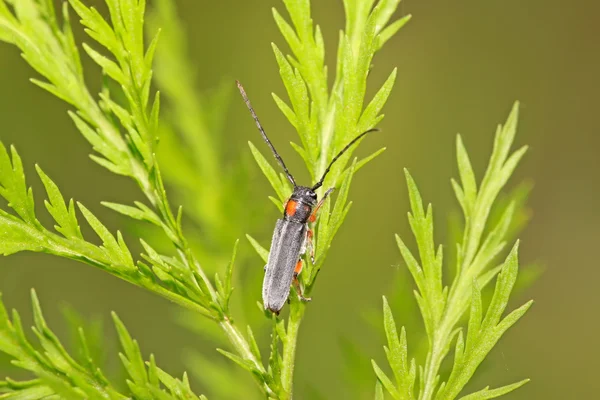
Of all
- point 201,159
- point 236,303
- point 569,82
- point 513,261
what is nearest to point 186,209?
point 201,159

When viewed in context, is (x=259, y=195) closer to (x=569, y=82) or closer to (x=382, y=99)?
(x=382, y=99)

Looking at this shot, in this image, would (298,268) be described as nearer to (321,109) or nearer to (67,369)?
(321,109)

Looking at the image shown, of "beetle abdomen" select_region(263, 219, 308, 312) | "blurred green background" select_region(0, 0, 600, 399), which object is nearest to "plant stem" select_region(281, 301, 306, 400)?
"beetle abdomen" select_region(263, 219, 308, 312)

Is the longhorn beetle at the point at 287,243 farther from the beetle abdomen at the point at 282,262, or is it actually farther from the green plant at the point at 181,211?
the green plant at the point at 181,211

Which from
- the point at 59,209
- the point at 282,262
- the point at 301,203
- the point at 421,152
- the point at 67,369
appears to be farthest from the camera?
the point at 421,152

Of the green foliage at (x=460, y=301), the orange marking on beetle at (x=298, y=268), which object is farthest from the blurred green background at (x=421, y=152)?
the green foliage at (x=460, y=301)

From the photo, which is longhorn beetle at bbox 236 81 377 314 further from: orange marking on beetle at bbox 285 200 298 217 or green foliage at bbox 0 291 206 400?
green foliage at bbox 0 291 206 400

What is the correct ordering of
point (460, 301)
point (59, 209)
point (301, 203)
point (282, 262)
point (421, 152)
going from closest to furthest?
point (59, 209) → point (460, 301) → point (282, 262) → point (301, 203) → point (421, 152)

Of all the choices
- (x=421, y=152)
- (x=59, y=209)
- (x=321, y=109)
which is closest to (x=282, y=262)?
(x=321, y=109)
